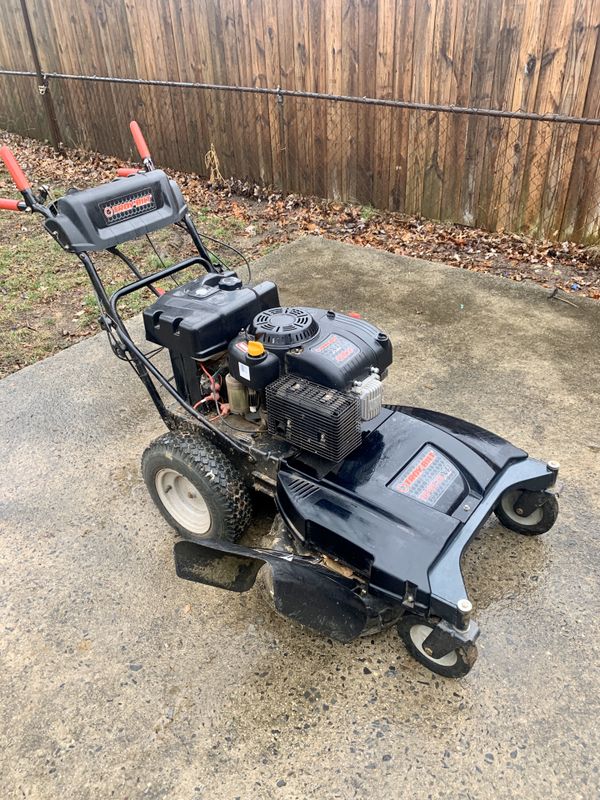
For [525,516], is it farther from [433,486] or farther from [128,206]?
[128,206]

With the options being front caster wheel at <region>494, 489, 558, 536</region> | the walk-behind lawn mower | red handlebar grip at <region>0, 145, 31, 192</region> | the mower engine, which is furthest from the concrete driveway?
red handlebar grip at <region>0, 145, 31, 192</region>

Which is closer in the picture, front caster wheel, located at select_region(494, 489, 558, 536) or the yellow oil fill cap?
the yellow oil fill cap

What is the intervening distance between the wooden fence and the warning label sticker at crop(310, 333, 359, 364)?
149 inches

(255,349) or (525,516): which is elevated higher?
(255,349)

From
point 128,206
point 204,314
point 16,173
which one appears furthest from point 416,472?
point 16,173

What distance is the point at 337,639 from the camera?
85.8 inches

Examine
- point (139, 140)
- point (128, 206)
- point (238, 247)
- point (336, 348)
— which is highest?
point (139, 140)

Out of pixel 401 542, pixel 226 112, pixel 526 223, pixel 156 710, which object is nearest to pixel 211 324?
pixel 401 542

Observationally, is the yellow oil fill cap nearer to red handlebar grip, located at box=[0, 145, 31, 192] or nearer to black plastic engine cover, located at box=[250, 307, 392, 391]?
black plastic engine cover, located at box=[250, 307, 392, 391]

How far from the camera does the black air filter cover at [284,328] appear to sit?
2.46 meters

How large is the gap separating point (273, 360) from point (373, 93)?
177 inches

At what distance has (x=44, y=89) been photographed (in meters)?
8.80

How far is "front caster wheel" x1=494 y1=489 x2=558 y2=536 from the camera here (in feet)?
8.64

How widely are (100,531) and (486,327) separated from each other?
9.33 feet
